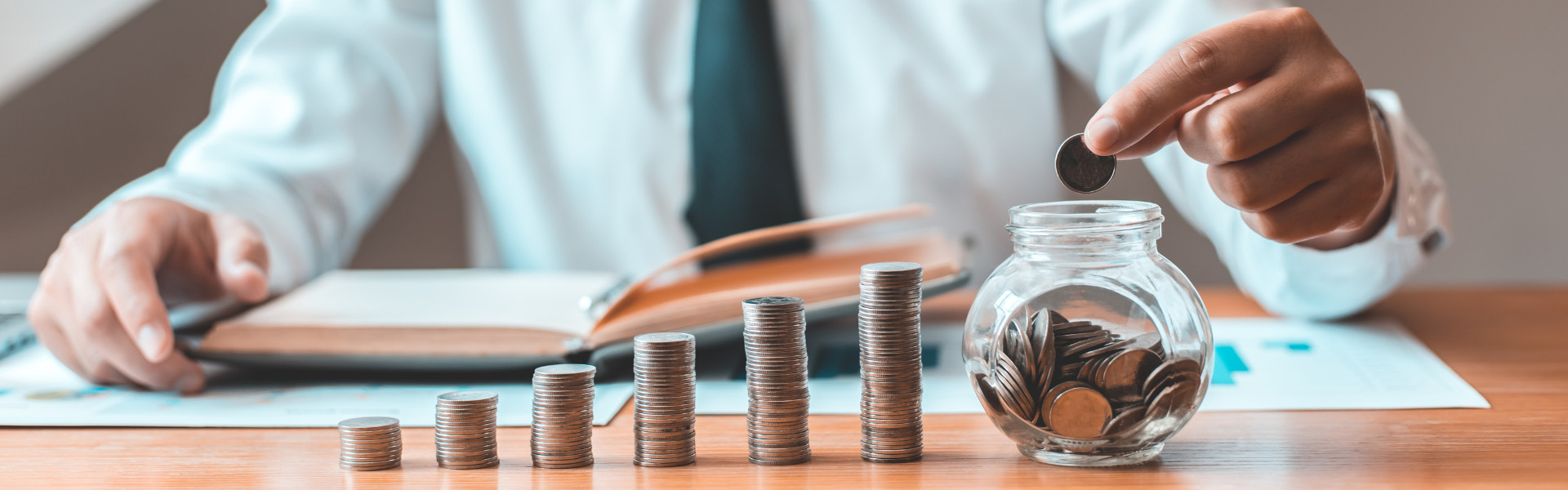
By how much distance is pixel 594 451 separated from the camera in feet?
2.07

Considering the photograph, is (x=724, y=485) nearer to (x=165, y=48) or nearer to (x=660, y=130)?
(x=660, y=130)

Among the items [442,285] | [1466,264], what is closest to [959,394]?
[442,285]

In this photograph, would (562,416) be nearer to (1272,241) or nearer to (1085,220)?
(1085,220)

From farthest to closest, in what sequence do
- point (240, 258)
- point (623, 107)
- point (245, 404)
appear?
1. point (623, 107)
2. point (240, 258)
3. point (245, 404)

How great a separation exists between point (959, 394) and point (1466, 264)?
1946mm

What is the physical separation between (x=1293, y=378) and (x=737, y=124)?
2.40 ft

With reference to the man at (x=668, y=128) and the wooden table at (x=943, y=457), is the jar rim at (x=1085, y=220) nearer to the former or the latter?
the wooden table at (x=943, y=457)

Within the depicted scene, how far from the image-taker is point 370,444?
59 centimetres

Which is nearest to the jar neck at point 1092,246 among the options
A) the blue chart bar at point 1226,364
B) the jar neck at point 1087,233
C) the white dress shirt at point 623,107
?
the jar neck at point 1087,233

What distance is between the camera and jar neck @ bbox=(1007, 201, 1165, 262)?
1.78ft

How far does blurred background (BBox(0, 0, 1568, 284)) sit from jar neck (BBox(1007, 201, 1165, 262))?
4.50 ft

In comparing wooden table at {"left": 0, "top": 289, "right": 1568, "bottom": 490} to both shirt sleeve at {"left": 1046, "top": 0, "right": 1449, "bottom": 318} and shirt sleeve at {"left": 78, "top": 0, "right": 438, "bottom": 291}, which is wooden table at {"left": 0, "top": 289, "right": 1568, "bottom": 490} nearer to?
shirt sleeve at {"left": 1046, "top": 0, "right": 1449, "bottom": 318}

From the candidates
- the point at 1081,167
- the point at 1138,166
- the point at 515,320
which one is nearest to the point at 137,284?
the point at 515,320

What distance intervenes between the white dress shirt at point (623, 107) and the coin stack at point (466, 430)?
0.77 meters
